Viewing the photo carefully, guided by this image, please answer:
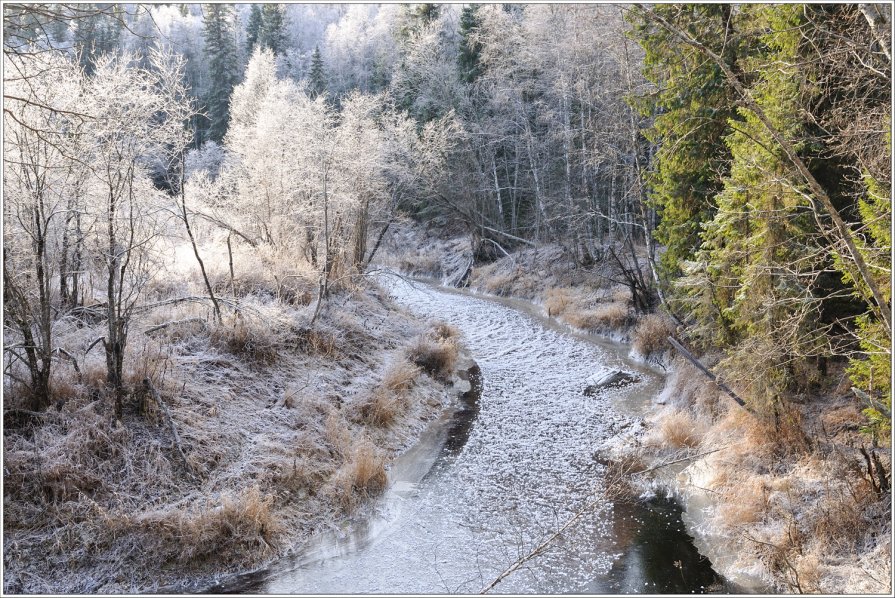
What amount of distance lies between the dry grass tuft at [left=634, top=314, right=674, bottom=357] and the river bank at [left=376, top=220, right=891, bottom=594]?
2.01m

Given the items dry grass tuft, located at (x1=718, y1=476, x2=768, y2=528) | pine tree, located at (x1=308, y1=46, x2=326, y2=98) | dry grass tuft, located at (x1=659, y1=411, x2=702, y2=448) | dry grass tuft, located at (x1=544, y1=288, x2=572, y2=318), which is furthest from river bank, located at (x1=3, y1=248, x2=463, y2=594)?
pine tree, located at (x1=308, y1=46, x2=326, y2=98)

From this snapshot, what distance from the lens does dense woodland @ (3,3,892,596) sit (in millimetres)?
6387

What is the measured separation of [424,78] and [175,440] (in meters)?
28.9

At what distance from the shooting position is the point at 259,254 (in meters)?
16.4

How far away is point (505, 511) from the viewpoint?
8.63 metres

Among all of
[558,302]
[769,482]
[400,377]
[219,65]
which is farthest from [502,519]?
[219,65]

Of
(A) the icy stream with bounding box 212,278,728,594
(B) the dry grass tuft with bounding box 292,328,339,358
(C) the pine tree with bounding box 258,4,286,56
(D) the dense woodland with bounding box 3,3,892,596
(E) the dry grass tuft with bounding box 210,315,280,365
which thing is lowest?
(A) the icy stream with bounding box 212,278,728,594

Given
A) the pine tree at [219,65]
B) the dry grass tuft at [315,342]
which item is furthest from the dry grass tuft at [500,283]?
the pine tree at [219,65]

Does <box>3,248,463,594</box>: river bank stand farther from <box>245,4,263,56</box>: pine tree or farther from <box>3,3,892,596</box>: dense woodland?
<box>245,4,263,56</box>: pine tree

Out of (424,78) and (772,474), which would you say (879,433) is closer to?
(772,474)

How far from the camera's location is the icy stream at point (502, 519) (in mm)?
7016

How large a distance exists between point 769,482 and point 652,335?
8053 millimetres

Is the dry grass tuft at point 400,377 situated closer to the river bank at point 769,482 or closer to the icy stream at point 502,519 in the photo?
the icy stream at point 502,519

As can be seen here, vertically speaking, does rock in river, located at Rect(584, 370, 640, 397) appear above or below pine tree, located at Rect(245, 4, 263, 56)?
below
